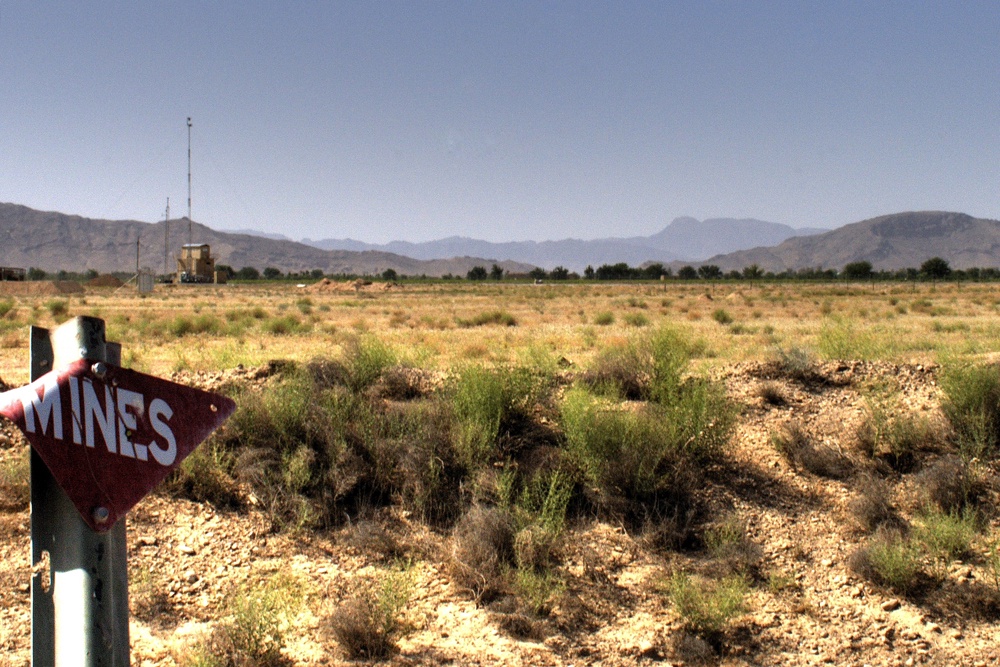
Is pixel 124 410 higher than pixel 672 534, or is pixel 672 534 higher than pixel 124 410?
pixel 124 410

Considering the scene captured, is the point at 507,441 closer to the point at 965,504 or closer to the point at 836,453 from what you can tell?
the point at 836,453

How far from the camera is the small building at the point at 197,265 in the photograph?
3314 inches

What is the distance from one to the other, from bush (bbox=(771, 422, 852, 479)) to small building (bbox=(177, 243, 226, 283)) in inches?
3209

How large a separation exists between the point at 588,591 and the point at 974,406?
5580 mm

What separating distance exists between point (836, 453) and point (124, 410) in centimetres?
854

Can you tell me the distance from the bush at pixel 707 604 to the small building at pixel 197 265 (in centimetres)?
8310

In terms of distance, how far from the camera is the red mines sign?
2396 mm

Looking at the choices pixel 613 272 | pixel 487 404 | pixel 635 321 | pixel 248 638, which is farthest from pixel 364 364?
pixel 613 272

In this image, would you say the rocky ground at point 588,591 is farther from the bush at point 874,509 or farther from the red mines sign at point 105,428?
the red mines sign at point 105,428

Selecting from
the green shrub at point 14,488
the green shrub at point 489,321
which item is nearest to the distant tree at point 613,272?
the green shrub at point 489,321

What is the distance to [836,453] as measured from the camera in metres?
9.35

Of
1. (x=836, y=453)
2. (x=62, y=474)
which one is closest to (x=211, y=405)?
(x=62, y=474)

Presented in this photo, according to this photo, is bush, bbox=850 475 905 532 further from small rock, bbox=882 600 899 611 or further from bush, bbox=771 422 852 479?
small rock, bbox=882 600 899 611

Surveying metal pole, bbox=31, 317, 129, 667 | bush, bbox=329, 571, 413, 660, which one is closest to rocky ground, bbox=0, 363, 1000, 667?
bush, bbox=329, 571, 413, 660
